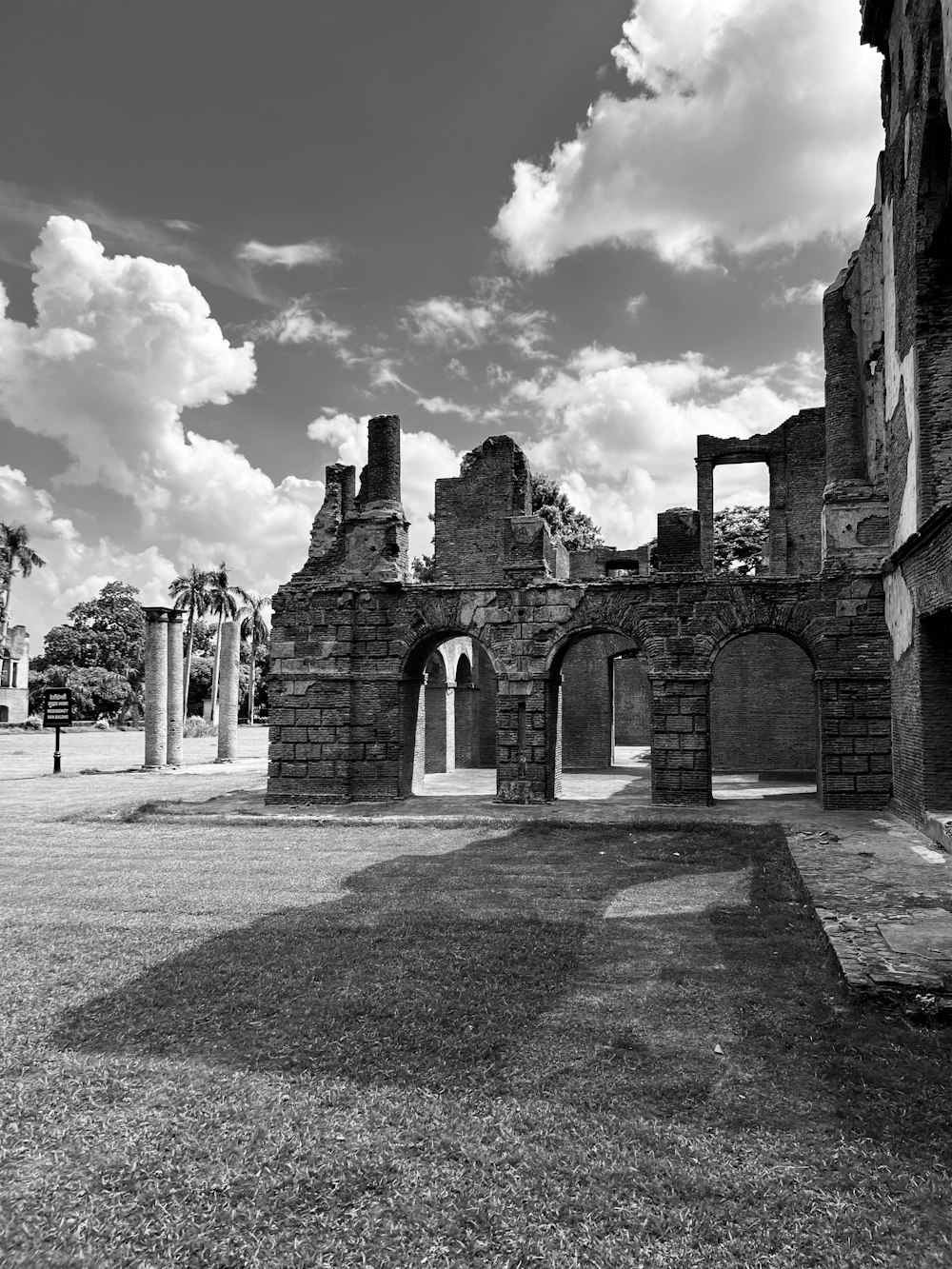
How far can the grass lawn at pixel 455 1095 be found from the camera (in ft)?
9.89

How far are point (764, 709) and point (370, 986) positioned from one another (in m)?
19.2

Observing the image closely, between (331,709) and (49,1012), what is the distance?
11.1m

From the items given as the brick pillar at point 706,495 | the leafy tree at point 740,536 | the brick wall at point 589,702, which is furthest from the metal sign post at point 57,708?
the leafy tree at point 740,536

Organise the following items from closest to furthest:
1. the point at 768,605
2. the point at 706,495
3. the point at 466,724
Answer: the point at 768,605, the point at 706,495, the point at 466,724

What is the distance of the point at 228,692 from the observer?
90.3ft

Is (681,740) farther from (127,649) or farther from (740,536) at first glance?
(127,649)

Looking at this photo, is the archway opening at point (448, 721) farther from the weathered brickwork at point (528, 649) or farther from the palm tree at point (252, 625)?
the palm tree at point (252, 625)

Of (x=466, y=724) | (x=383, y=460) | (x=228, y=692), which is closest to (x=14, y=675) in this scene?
(x=228, y=692)

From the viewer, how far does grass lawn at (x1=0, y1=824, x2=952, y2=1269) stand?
302cm

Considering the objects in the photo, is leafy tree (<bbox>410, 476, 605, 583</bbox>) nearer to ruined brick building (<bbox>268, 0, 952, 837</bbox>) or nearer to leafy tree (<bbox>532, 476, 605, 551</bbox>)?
leafy tree (<bbox>532, 476, 605, 551</bbox>)

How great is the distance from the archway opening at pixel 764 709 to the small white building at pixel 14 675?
1954 inches

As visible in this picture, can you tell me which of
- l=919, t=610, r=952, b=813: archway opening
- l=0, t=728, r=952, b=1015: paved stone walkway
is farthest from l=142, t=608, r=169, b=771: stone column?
l=919, t=610, r=952, b=813: archway opening

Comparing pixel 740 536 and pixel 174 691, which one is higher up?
pixel 740 536

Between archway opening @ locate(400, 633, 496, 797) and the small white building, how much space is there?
4327cm
